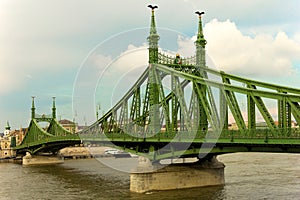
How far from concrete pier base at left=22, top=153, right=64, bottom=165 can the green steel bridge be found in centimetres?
4598

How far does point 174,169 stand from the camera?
154ft

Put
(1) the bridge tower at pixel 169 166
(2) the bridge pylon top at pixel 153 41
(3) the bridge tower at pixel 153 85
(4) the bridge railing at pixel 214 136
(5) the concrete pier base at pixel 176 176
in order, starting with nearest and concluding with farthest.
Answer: (4) the bridge railing at pixel 214 136, (5) the concrete pier base at pixel 176 176, (1) the bridge tower at pixel 169 166, (3) the bridge tower at pixel 153 85, (2) the bridge pylon top at pixel 153 41

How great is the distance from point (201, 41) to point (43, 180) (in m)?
33.0

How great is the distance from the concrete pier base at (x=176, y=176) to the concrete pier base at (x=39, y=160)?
65.1m

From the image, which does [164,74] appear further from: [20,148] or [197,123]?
[20,148]

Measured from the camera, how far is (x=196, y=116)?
46.2m

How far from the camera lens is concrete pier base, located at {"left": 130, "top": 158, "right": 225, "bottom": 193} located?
149ft

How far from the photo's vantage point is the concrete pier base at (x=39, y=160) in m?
106

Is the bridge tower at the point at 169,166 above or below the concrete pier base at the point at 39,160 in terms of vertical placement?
above

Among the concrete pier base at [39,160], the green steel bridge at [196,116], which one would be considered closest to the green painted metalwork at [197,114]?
the green steel bridge at [196,116]

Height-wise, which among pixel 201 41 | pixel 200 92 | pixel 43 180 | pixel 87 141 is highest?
pixel 201 41

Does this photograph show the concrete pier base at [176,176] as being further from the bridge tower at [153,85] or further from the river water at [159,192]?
the bridge tower at [153,85]

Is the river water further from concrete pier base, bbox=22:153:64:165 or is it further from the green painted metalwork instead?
concrete pier base, bbox=22:153:64:165

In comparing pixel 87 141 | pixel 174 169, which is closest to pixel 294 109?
pixel 174 169
